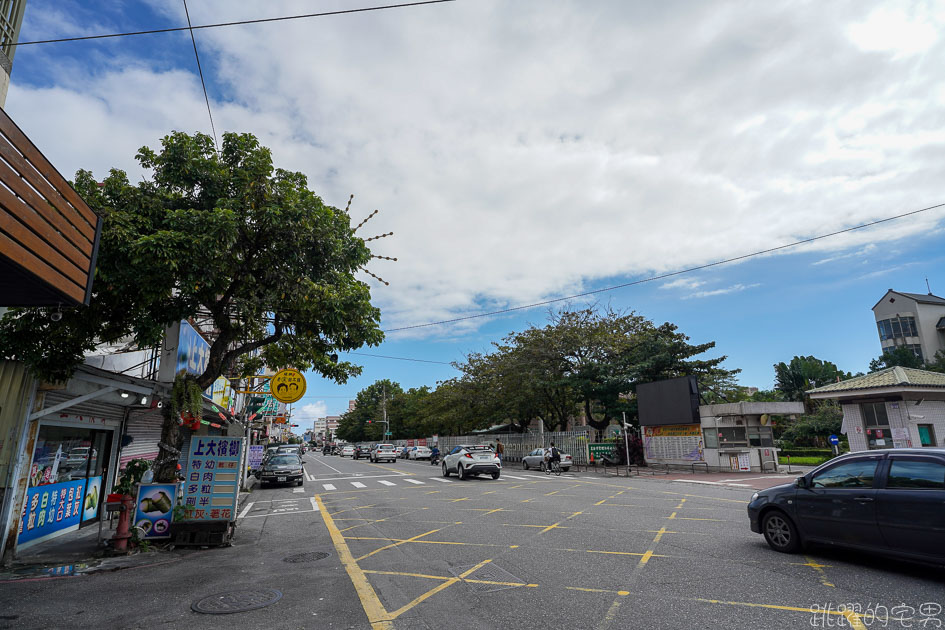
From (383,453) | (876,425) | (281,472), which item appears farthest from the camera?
(383,453)

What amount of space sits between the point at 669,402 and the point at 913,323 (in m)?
50.3

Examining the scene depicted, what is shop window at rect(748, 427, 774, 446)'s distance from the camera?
2438cm

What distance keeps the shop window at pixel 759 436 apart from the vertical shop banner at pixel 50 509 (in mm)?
25912

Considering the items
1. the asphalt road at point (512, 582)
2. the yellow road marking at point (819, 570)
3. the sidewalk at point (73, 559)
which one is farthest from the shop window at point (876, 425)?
the sidewalk at point (73, 559)

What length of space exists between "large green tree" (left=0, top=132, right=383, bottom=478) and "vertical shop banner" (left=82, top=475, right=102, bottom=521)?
3.39 metres

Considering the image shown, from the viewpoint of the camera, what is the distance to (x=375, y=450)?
42812 millimetres

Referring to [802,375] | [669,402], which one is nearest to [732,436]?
[669,402]

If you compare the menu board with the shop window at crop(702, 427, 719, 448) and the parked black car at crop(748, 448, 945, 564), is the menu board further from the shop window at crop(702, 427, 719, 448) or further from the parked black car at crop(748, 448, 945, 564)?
the parked black car at crop(748, 448, 945, 564)

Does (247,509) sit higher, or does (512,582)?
(512,582)

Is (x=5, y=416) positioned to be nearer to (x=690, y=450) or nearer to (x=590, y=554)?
(x=590, y=554)

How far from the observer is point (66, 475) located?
10008mm

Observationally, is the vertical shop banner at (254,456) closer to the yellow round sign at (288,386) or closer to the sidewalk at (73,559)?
the yellow round sign at (288,386)

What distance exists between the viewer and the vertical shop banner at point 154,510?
29.2ft

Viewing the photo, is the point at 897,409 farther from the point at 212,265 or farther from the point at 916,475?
the point at 212,265
